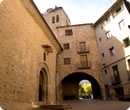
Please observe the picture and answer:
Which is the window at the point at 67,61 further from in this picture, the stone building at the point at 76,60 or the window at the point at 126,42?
the window at the point at 126,42

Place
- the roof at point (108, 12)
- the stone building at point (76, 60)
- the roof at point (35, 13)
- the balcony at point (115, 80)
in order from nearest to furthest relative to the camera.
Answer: the roof at point (35, 13)
the balcony at point (115, 80)
the roof at point (108, 12)
the stone building at point (76, 60)

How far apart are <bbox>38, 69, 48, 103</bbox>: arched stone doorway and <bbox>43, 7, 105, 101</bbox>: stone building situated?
6.23m

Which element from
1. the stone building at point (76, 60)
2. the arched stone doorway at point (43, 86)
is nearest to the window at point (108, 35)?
the stone building at point (76, 60)

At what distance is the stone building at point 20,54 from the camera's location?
5551mm

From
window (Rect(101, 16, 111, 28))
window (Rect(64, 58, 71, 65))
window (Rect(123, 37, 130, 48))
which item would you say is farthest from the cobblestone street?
window (Rect(101, 16, 111, 28))

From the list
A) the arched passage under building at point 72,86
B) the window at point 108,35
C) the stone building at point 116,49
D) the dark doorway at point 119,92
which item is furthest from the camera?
the arched passage under building at point 72,86

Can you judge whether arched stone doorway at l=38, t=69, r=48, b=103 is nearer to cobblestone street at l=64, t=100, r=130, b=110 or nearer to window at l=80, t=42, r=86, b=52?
cobblestone street at l=64, t=100, r=130, b=110

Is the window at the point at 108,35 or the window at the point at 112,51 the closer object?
the window at the point at 112,51

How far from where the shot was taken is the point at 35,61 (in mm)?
8461

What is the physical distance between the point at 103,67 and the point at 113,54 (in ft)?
7.19

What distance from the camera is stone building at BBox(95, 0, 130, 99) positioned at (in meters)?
13.7

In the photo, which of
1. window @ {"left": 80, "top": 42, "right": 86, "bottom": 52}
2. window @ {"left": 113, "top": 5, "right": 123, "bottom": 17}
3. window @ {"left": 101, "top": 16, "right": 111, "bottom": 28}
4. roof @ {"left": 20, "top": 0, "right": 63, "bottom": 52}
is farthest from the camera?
window @ {"left": 80, "top": 42, "right": 86, "bottom": 52}

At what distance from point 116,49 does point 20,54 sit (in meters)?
11.7

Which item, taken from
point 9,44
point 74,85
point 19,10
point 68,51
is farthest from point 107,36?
point 9,44
